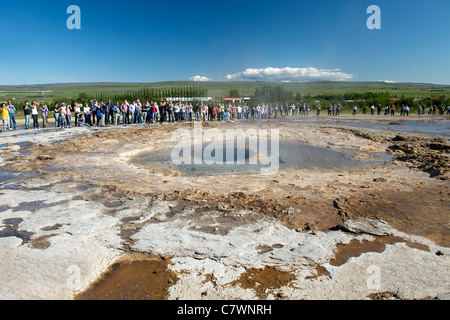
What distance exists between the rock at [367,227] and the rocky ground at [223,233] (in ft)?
0.08

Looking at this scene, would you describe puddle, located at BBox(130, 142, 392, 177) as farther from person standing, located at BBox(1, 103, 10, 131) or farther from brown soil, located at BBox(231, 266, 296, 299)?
person standing, located at BBox(1, 103, 10, 131)

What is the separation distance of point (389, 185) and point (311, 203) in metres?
2.24

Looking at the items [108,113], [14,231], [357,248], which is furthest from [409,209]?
[108,113]

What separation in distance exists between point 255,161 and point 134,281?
632cm

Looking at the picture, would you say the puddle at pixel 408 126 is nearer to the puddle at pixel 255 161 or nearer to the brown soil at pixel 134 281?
the puddle at pixel 255 161

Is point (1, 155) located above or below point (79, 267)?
above

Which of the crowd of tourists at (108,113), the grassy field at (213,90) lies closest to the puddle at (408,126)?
the crowd of tourists at (108,113)

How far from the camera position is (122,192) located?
222 inches

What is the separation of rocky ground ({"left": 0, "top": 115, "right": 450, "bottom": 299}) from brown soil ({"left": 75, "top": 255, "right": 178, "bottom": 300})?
0.04 ft

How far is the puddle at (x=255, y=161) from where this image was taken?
802 centimetres

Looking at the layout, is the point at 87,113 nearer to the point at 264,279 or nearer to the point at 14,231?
the point at 14,231

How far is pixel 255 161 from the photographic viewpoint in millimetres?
8891
